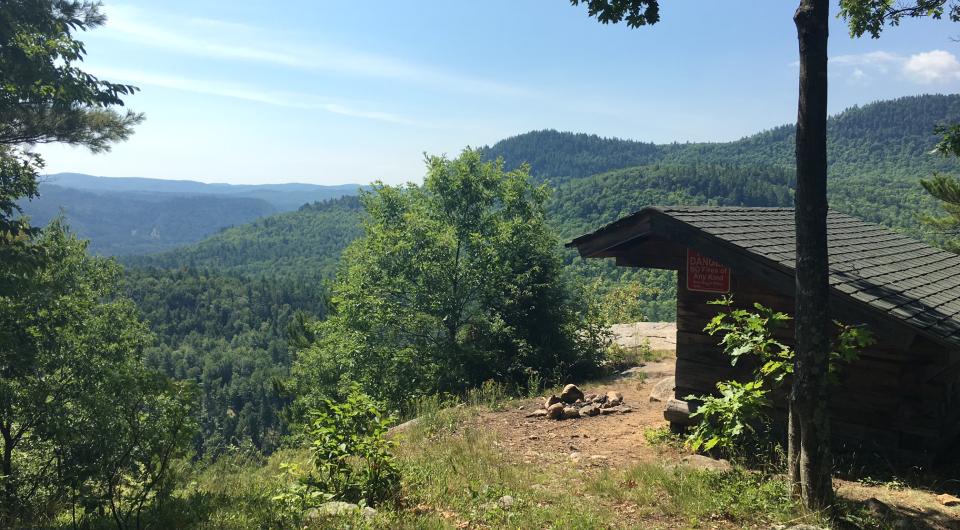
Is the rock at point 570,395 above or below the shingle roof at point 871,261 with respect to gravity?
below

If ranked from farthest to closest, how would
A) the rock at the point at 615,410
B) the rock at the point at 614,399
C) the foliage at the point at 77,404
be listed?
the rock at the point at 614,399 < the rock at the point at 615,410 < the foliage at the point at 77,404

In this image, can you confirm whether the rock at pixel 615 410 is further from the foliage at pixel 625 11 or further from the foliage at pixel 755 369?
the foliage at pixel 625 11

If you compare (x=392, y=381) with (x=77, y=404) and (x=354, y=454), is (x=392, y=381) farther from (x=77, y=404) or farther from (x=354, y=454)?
(x=354, y=454)

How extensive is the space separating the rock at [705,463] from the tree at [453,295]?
24.9ft

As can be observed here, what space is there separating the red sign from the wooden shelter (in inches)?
0.5

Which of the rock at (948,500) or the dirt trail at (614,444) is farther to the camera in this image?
the rock at (948,500)

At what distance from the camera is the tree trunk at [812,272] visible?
459cm

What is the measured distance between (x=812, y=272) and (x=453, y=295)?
42.9ft

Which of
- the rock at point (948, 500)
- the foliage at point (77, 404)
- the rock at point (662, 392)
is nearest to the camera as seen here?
the rock at point (948, 500)

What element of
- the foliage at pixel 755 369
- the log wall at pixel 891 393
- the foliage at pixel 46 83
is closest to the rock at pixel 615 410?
the log wall at pixel 891 393

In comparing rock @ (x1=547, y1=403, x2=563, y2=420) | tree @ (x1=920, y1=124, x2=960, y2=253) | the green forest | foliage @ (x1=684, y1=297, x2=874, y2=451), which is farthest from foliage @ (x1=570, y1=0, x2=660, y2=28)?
tree @ (x1=920, y1=124, x2=960, y2=253)

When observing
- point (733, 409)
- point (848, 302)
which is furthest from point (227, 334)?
point (848, 302)

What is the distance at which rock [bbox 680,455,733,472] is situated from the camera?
6.07 meters

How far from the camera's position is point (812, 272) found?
467 centimetres
